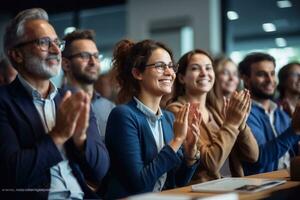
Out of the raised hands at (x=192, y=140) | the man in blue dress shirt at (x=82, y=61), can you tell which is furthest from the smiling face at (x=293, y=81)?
the raised hands at (x=192, y=140)

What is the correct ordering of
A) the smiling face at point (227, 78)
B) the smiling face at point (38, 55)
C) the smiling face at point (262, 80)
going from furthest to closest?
the smiling face at point (227, 78)
the smiling face at point (262, 80)
the smiling face at point (38, 55)

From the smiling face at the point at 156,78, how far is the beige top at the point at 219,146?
0.98 ft

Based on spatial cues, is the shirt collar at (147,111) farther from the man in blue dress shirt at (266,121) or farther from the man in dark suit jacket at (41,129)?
the man in blue dress shirt at (266,121)

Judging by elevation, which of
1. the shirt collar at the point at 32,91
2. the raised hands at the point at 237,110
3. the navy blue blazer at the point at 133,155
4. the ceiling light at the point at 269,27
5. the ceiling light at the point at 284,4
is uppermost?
the ceiling light at the point at 284,4

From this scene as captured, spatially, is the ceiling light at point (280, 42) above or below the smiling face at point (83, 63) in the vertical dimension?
above

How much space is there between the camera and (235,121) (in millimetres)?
2676

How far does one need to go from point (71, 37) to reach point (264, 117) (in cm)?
126

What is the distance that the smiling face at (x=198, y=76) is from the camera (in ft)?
9.38

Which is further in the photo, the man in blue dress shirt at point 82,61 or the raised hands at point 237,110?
the man in blue dress shirt at point 82,61

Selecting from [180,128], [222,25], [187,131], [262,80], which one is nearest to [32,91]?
[180,128]

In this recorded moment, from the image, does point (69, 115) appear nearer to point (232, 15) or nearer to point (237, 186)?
point (237, 186)

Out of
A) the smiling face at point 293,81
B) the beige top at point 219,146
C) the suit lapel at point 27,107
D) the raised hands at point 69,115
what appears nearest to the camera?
the raised hands at point 69,115

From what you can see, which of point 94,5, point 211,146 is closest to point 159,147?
point 211,146

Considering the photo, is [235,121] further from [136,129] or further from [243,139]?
[136,129]
